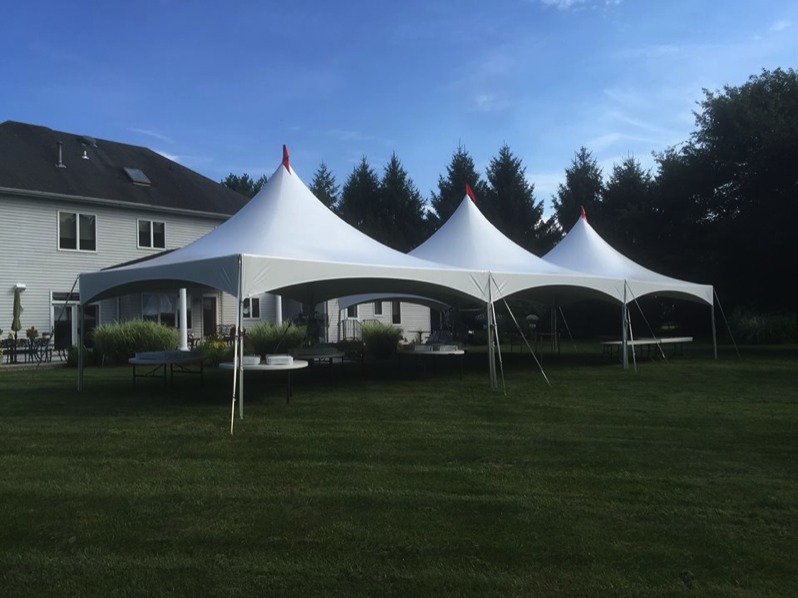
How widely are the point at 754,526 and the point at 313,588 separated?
2557mm

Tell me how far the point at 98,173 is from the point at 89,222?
2.08 metres

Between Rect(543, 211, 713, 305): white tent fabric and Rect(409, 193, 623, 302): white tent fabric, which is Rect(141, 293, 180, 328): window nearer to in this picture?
Rect(409, 193, 623, 302): white tent fabric

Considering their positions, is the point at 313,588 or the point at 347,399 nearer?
the point at 313,588

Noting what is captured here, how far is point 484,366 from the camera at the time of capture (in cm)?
1408

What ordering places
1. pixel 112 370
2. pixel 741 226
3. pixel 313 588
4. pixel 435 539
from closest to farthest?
pixel 313 588 → pixel 435 539 → pixel 112 370 → pixel 741 226

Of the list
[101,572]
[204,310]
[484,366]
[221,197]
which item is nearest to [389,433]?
[101,572]

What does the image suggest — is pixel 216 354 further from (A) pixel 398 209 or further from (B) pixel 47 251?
(A) pixel 398 209

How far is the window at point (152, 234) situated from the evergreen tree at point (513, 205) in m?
17.7

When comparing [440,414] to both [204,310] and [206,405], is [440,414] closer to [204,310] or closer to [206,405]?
[206,405]

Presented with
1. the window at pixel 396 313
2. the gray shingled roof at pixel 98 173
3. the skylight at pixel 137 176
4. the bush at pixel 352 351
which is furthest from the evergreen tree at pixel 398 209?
the bush at pixel 352 351

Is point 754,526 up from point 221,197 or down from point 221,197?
down

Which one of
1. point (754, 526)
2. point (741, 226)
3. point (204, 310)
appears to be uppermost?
point (741, 226)

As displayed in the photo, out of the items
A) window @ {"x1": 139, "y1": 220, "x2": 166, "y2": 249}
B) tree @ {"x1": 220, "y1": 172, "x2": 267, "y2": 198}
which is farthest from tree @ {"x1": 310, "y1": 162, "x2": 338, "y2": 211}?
window @ {"x1": 139, "y1": 220, "x2": 166, "y2": 249}

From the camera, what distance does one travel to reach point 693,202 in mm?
24578
